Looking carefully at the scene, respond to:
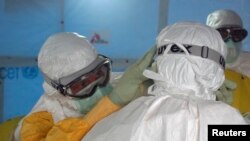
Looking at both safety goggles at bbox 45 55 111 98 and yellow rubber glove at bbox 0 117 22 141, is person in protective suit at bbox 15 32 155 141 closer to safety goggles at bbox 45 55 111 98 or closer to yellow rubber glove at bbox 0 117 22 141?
safety goggles at bbox 45 55 111 98

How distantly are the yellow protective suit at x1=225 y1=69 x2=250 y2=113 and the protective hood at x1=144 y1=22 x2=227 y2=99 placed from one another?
1.03 meters

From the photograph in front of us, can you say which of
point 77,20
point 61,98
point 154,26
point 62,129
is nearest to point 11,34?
point 77,20

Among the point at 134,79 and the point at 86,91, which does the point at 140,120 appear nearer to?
the point at 134,79

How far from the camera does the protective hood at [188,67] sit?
3.76ft

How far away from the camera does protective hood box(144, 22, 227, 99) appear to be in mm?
1147

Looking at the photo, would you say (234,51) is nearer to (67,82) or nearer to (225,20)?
(225,20)

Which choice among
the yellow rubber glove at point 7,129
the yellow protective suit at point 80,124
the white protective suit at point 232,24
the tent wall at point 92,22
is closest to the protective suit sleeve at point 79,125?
the yellow protective suit at point 80,124

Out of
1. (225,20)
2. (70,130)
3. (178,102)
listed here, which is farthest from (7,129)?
(178,102)

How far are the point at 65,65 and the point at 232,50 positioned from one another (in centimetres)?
101

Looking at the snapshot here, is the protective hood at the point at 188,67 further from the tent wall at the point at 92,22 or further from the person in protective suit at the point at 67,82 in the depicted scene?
the tent wall at the point at 92,22

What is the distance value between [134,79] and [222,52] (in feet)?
0.92

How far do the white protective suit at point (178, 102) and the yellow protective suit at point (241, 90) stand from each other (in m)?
1.04

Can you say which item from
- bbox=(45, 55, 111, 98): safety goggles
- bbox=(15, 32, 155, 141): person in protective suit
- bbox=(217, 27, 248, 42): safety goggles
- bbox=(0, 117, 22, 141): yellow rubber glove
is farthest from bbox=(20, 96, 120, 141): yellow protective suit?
bbox=(217, 27, 248, 42): safety goggles

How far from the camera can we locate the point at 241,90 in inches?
88.4
